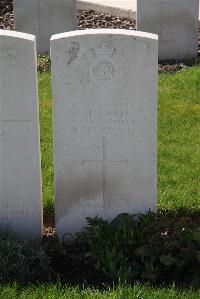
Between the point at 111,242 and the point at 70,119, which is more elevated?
the point at 70,119

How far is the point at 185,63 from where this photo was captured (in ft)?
32.4

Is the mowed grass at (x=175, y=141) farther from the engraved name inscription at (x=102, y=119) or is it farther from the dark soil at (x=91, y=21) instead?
the dark soil at (x=91, y=21)

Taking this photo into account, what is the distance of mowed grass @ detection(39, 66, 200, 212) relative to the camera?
18.7ft

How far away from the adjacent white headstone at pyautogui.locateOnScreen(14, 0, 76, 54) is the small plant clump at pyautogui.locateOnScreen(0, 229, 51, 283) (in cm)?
625

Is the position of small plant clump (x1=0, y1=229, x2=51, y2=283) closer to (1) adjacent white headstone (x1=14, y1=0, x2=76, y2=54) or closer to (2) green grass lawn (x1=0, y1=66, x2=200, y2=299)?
(2) green grass lawn (x1=0, y1=66, x2=200, y2=299)

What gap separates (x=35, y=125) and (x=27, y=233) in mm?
805

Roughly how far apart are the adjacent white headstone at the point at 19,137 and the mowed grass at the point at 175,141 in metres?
0.62

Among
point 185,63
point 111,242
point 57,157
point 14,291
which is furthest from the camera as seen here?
point 185,63

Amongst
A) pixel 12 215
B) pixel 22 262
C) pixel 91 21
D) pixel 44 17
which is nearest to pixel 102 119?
pixel 12 215

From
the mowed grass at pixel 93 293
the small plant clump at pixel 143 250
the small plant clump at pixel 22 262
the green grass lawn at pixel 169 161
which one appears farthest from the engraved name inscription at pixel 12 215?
the mowed grass at pixel 93 293

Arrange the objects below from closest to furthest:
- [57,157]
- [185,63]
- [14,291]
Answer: [14,291] → [57,157] → [185,63]

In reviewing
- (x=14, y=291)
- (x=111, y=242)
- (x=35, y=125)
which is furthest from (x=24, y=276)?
(x=35, y=125)

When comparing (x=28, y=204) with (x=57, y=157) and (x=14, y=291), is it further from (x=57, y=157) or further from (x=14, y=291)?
(x=14, y=291)

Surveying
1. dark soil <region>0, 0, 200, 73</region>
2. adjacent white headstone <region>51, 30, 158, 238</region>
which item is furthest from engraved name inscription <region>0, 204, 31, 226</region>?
dark soil <region>0, 0, 200, 73</region>
